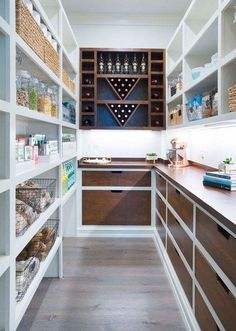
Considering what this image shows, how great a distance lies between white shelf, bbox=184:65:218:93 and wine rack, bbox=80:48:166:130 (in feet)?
3.77

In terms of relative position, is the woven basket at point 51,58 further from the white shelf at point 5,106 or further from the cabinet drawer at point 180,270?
the cabinet drawer at point 180,270

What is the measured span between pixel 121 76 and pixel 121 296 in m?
2.76

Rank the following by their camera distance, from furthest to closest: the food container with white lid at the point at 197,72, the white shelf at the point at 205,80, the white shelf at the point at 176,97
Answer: the white shelf at the point at 176,97 < the food container with white lid at the point at 197,72 < the white shelf at the point at 205,80

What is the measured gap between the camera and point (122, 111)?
Result: 4324 mm

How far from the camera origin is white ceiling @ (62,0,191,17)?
3936mm

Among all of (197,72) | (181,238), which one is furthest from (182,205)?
(197,72)

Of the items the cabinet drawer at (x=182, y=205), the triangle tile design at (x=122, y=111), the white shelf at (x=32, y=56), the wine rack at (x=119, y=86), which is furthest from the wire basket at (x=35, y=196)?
the triangle tile design at (x=122, y=111)

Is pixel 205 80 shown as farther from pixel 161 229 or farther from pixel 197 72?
pixel 161 229

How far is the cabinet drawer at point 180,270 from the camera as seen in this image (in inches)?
78.8

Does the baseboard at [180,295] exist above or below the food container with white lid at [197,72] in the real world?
below

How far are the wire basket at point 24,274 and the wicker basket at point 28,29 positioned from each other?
47.3 inches

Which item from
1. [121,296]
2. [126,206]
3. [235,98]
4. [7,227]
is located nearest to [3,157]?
[7,227]

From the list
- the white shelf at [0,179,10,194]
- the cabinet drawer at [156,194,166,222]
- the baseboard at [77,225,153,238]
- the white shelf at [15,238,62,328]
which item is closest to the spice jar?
the white shelf at [0,179,10,194]

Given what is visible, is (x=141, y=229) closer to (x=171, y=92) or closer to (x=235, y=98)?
(x=171, y=92)
